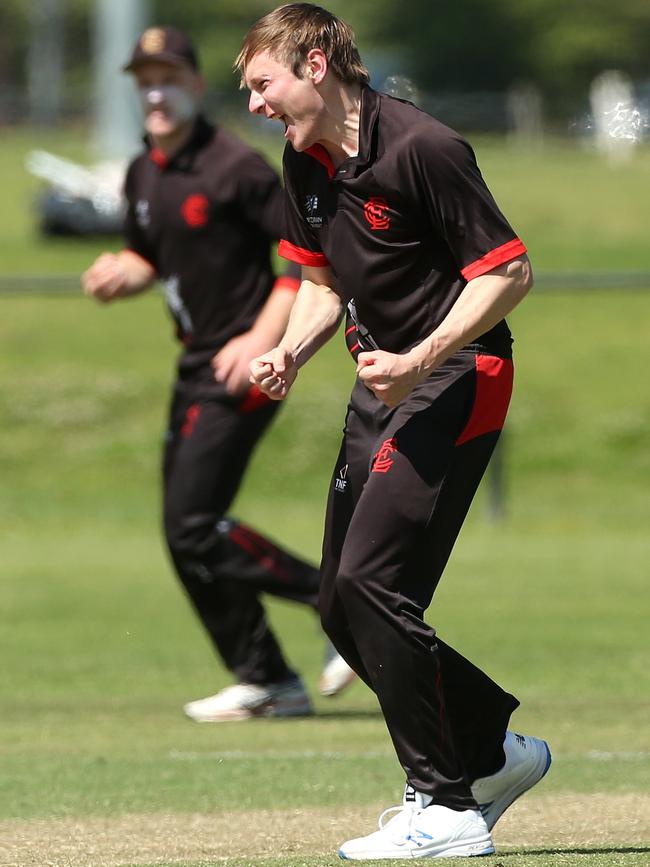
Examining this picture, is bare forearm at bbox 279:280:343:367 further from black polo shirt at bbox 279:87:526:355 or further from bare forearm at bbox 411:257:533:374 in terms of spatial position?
bare forearm at bbox 411:257:533:374

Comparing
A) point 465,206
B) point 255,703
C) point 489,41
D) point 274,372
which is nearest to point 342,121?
point 465,206

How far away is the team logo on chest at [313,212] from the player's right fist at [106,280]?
118 inches

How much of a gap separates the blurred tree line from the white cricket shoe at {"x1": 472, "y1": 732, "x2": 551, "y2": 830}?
187ft

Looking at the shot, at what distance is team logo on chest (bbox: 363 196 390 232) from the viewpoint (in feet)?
16.3

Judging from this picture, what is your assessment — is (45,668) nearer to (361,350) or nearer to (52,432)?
(361,350)

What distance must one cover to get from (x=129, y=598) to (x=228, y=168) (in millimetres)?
4527

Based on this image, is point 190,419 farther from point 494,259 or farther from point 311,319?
point 494,259

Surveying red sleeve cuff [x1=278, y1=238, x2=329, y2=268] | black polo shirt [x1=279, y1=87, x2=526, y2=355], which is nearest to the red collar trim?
black polo shirt [x1=279, y1=87, x2=526, y2=355]

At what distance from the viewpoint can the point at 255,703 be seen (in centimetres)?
789

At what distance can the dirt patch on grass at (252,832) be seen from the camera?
5.06m

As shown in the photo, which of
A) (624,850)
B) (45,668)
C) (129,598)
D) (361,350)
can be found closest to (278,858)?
(624,850)

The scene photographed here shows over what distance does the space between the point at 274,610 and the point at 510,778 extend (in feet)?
22.3

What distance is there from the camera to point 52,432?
17156 mm

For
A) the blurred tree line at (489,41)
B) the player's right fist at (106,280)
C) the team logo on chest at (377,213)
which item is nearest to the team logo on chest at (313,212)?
the team logo on chest at (377,213)
